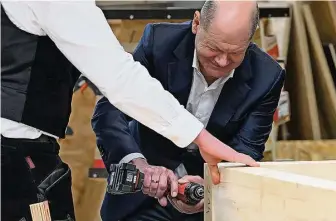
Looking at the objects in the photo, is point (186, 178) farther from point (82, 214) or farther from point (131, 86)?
point (82, 214)

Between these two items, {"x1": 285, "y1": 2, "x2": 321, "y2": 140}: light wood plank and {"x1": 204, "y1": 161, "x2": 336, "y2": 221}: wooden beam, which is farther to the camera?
{"x1": 285, "y1": 2, "x2": 321, "y2": 140}: light wood plank

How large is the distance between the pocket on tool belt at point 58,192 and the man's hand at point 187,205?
0.27 metres

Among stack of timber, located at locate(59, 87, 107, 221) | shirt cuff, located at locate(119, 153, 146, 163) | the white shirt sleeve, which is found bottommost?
stack of timber, located at locate(59, 87, 107, 221)

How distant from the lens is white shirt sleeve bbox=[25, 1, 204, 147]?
1.04m

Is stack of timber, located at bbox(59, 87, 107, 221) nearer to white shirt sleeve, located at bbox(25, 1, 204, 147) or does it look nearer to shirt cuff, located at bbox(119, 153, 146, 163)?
shirt cuff, located at bbox(119, 153, 146, 163)

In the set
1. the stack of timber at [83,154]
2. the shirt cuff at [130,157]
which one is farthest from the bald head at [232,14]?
the stack of timber at [83,154]

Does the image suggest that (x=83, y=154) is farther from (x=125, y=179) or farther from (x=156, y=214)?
(x=125, y=179)

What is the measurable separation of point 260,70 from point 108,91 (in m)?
0.66

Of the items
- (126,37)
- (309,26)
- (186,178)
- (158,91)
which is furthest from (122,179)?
(309,26)

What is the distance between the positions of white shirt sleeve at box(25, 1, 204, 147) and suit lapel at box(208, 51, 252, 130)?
50cm

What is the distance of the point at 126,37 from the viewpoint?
2.88 m

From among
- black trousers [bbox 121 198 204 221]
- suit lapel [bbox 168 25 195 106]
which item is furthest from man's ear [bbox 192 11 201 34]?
black trousers [bbox 121 198 204 221]

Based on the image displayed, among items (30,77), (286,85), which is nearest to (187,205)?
(30,77)

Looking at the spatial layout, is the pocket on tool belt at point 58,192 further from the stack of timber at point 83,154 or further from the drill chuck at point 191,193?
the stack of timber at point 83,154
